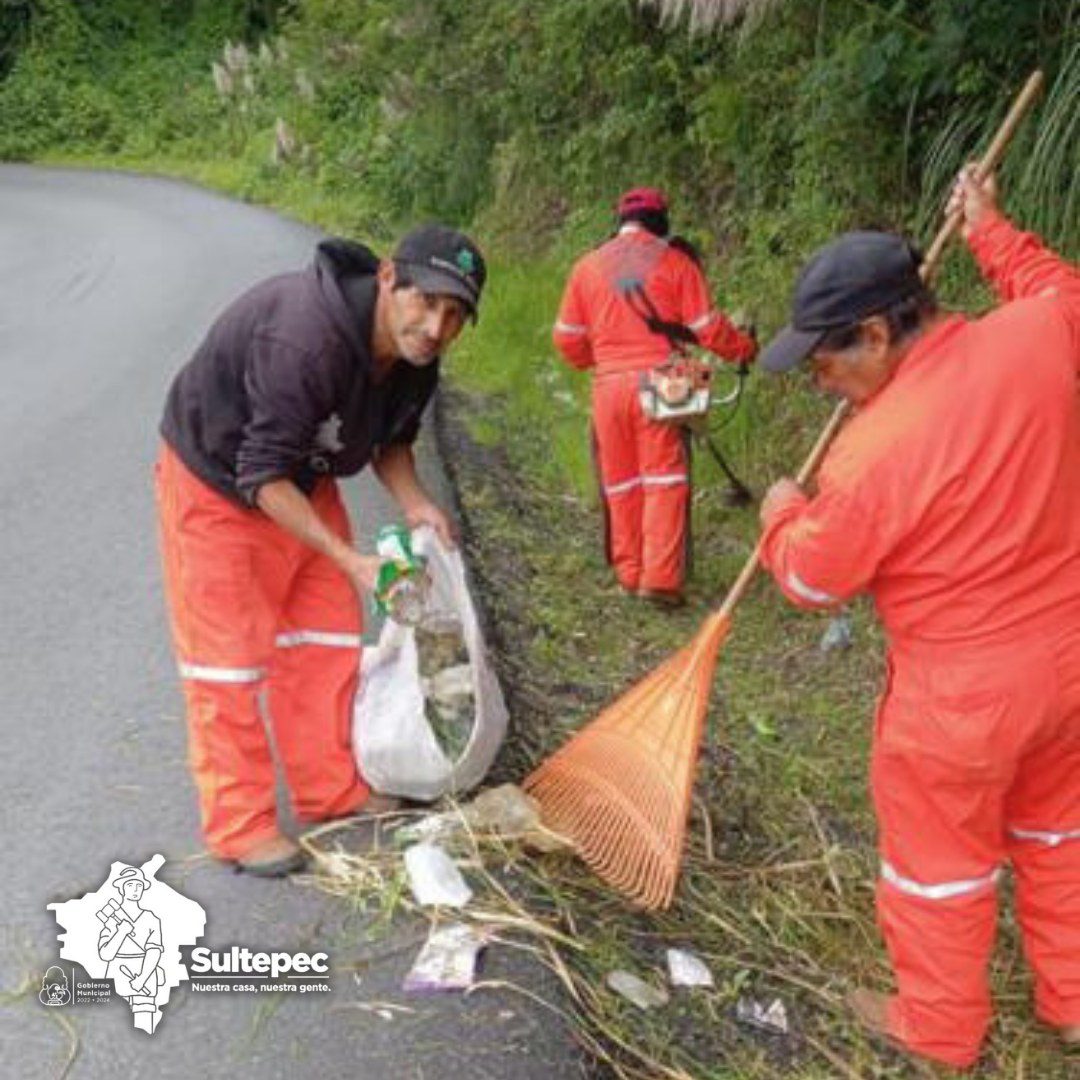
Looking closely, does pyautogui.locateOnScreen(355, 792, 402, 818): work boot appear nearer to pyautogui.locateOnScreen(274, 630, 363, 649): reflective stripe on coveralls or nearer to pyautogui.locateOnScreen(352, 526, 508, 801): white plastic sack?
pyautogui.locateOnScreen(352, 526, 508, 801): white plastic sack

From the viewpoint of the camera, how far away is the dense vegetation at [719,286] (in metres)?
3.81

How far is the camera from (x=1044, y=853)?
340 cm

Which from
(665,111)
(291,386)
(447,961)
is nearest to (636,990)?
(447,961)

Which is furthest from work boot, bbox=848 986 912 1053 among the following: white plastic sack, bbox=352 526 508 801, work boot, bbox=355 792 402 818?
work boot, bbox=355 792 402 818

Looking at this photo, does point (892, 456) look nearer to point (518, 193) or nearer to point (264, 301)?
point (264, 301)

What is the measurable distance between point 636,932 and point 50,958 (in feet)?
4.67

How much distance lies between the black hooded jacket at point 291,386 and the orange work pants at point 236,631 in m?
0.11

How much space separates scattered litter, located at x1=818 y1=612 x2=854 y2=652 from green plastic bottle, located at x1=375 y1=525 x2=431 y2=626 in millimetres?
2364

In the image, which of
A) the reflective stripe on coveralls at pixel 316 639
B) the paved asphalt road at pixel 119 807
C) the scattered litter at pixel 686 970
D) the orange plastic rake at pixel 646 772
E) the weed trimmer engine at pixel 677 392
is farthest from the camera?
the weed trimmer engine at pixel 677 392

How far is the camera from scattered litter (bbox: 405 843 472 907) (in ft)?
12.0

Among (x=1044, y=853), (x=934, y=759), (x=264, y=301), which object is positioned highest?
(x=264, y=301)

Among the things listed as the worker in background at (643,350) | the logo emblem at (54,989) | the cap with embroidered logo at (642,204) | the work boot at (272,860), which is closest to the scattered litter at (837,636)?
the worker in background at (643,350)

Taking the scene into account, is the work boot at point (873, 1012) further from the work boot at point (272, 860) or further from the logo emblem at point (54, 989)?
the logo emblem at point (54, 989)

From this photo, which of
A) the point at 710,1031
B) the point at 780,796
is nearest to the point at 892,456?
the point at 710,1031
